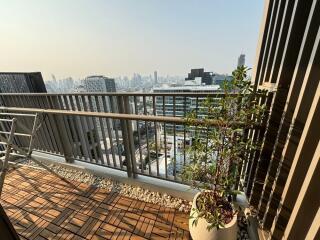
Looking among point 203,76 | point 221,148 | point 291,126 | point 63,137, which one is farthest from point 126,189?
point 203,76

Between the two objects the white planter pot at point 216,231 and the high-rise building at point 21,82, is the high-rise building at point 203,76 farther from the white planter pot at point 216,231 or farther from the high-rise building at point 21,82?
the high-rise building at point 21,82

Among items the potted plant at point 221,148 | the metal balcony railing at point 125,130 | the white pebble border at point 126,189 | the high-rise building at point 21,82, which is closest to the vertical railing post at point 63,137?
the metal balcony railing at point 125,130

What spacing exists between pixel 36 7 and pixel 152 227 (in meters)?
4.28

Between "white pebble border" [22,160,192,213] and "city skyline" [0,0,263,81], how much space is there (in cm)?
164

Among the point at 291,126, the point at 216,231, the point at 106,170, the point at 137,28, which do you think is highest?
the point at 137,28

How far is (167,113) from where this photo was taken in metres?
2.47

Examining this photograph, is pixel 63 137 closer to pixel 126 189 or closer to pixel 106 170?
pixel 106 170

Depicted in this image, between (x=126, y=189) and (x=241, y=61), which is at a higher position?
(x=241, y=61)

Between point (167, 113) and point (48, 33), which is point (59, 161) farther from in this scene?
point (48, 33)

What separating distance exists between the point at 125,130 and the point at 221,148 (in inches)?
49.4

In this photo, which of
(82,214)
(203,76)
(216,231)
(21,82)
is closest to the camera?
(216,231)

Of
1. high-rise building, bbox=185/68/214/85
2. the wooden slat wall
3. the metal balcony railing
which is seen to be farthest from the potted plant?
high-rise building, bbox=185/68/214/85

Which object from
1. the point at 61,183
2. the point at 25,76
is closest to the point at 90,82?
the point at 25,76

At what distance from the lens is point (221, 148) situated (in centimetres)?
141
